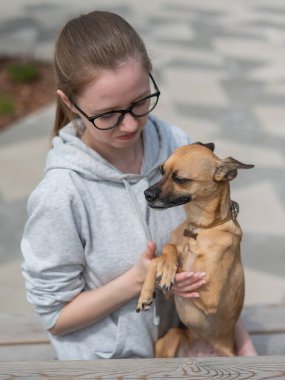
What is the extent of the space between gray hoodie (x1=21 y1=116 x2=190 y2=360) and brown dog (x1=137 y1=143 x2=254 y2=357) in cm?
12

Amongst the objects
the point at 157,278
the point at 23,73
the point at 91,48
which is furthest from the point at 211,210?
the point at 23,73

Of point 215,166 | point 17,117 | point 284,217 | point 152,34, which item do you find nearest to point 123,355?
→ point 215,166

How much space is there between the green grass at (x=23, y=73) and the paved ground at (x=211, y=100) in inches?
22.4

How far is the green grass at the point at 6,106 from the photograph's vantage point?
242 inches

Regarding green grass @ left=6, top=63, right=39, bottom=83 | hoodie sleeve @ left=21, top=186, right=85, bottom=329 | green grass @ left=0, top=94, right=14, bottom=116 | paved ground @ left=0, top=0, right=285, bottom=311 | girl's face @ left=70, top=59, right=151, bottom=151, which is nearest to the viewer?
girl's face @ left=70, top=59, right=151, bottom=151

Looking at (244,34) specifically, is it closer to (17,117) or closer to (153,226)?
(17,117)

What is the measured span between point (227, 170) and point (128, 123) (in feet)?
1.10

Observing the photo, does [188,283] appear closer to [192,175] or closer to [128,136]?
[192,175]

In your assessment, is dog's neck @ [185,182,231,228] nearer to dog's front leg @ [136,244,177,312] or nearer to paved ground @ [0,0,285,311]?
dog's front leg @ [136,244,177,312]

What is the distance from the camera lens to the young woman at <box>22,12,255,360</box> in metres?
2.04

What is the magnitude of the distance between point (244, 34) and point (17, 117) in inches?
136

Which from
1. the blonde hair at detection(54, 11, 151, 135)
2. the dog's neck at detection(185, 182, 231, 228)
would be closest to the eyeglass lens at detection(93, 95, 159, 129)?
the blonde hair at detection(54, 11, 151, 135)

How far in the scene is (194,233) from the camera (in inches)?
85.6

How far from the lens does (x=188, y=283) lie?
2061 mm
